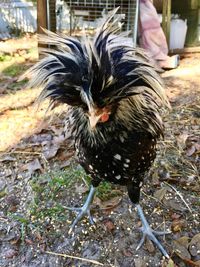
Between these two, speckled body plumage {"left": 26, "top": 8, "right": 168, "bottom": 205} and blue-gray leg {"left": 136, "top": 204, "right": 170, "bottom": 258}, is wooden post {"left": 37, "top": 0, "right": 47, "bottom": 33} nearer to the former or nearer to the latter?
speckled body plumage {"left": 26, "top": 8, "right": 168, "bottom": 205}

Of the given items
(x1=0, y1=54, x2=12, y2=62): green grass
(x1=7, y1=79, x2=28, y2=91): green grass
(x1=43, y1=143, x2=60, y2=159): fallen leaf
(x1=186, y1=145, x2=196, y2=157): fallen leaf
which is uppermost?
(x1=0, y1=54, x2=12, y2=62): green grass

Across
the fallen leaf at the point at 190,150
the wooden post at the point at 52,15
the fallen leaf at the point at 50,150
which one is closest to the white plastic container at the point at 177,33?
the wooden post at the point at 52,15

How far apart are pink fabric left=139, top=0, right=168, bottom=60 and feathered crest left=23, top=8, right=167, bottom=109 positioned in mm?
2909

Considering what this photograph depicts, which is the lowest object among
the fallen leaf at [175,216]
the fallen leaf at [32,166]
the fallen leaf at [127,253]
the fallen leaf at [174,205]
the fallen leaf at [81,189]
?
the fallen leaf at [127,253]

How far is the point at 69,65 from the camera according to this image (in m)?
1.56

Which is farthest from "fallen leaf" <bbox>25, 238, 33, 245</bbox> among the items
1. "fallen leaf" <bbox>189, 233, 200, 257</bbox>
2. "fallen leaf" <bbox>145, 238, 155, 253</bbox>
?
"fallen leaf" <bbox>189, 233, 200, 257</bbox>

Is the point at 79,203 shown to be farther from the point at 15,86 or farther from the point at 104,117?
the point at 15,86

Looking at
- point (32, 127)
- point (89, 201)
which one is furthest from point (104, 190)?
point (32, 127)

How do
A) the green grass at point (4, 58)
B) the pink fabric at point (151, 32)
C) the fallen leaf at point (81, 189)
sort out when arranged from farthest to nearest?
the green grass at point (4, 58) < the pink fabric at point (151, 32) < the fallen leaf at point (81, 189)

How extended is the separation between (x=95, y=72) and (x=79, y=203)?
1.24 meters

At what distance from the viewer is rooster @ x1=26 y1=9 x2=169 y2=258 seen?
1.50m

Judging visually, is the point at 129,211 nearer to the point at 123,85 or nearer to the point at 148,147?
the point at 148,147

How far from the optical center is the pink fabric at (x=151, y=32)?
4496 mm

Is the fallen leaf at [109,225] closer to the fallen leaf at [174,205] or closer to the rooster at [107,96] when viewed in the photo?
the rooster at [107,96]
